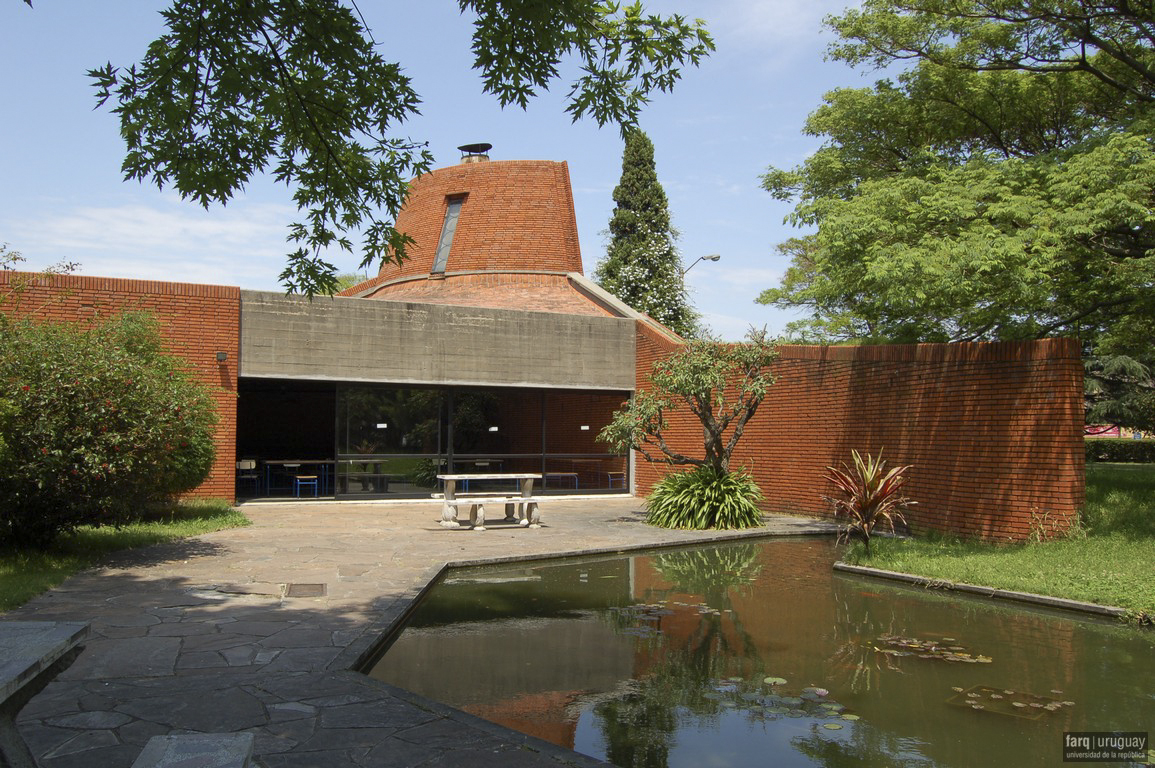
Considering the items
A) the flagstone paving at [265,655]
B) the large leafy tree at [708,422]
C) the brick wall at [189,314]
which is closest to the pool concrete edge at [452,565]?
the flagstone paving at [265,655]

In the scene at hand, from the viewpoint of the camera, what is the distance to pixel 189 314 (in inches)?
627

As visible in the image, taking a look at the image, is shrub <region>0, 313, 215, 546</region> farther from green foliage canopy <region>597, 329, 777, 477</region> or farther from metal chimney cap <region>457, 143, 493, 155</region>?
metal chimney cap <region>457, 143, 493, 155</region>

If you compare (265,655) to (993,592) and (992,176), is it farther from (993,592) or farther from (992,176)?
(992,176)

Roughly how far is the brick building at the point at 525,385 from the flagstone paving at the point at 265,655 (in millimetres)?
4205

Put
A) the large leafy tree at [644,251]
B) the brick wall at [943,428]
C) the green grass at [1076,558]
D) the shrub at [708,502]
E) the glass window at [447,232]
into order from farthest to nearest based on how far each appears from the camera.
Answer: the large leafy tree at [644,251] < the glass window at [447,232] < the shrub at [708,502] < the brick wall at [943,428] < the green grass at [1076,558]

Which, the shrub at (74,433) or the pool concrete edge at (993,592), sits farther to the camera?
the shrub at (74,433)

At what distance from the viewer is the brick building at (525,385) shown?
11.5m

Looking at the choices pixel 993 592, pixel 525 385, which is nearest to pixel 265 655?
pixel 993 592

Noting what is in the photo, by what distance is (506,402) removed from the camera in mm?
19656

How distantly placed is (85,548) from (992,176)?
1176 centimetres

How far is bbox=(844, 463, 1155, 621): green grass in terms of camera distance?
314 inches

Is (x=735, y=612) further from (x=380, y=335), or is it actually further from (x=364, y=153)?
(x=380, y=335)

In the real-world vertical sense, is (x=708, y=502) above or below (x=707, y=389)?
below

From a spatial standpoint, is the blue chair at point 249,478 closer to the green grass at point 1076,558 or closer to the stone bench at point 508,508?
the stone bench at point 508,508
